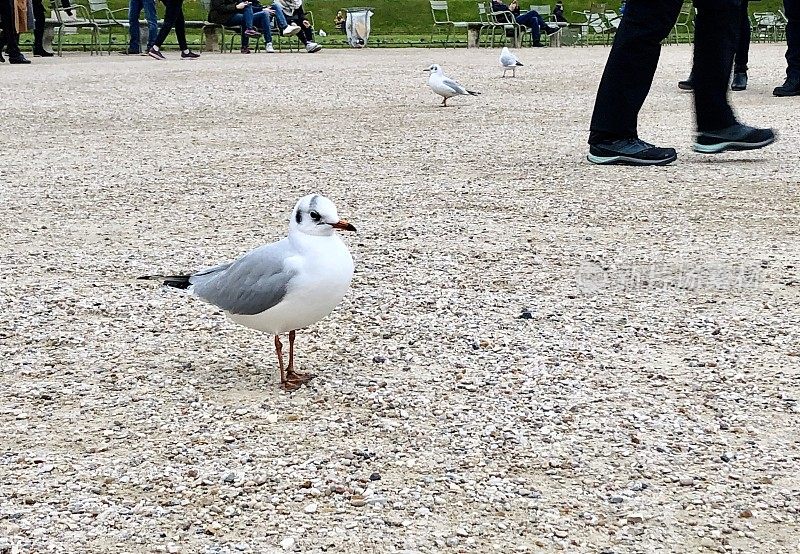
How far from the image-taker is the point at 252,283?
3168 millimetres

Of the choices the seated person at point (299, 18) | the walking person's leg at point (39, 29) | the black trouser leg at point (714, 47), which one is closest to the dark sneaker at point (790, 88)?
the black trouser leg at point (714, 47)

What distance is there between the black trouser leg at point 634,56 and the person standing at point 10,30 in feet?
37.6

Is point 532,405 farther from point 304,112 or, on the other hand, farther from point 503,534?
point 304,112

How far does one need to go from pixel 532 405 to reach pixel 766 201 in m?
3.19

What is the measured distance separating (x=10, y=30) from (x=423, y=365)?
48.7 feet

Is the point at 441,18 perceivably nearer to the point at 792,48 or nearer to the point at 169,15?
the point at 169,15

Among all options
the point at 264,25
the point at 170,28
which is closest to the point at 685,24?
the point at 264,25

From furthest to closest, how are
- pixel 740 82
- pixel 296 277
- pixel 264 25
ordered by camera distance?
pixel 264 25, pixel 740 82, pixel 296 277

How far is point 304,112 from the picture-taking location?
10727 millimetres

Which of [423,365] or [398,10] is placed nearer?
[423,365]

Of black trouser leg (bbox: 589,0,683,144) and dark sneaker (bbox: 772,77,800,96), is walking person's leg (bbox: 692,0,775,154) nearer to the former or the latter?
black trouser leg (bbox: 589,0,683,144)

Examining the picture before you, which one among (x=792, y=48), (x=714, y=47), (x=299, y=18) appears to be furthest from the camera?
(x=299, y=18)

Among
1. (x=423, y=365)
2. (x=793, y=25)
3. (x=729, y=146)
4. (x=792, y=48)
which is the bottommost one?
(x=423, y=365)

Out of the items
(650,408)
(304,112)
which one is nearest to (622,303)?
(650,408)
